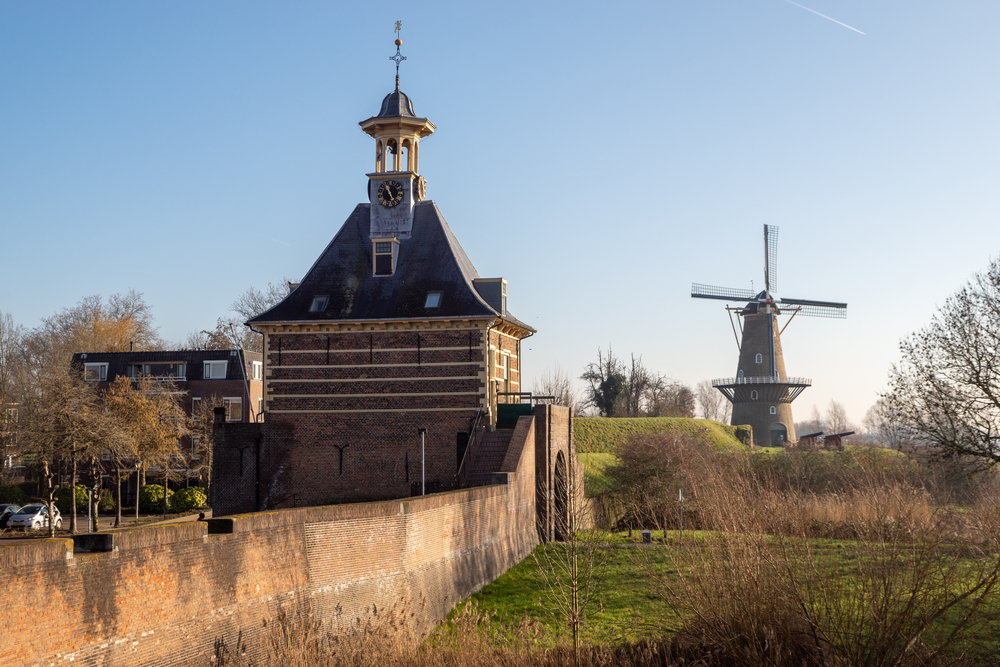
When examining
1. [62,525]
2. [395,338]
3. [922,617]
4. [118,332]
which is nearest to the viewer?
[922,617]

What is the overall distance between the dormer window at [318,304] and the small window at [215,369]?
20.0m

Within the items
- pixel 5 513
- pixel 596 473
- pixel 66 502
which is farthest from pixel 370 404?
pixel 66 502

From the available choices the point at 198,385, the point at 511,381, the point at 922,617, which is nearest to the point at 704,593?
the point at 922,617

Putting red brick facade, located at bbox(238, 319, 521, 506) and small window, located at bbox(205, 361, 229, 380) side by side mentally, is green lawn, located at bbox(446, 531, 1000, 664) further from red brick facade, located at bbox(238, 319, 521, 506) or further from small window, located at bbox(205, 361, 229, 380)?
small window, located at bbox(205, 361, 229, 380)

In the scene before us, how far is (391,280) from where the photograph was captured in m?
25.4

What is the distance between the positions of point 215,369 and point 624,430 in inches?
899

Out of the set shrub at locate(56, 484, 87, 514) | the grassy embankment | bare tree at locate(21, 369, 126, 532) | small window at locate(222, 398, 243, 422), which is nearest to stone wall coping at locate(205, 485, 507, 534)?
bare tree at locate(21, 369, 126, 532)

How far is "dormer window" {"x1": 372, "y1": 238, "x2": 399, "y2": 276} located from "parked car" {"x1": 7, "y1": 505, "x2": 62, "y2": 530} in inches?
580

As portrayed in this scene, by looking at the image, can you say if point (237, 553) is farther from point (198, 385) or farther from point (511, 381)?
point (198, 385)

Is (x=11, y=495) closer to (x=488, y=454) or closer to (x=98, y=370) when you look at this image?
(x=98, y=370)

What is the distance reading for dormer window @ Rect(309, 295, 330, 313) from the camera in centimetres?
2482

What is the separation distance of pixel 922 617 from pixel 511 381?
19.9m

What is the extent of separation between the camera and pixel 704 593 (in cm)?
966

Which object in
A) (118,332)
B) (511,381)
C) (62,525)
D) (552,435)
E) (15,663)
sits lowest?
(62,525)
